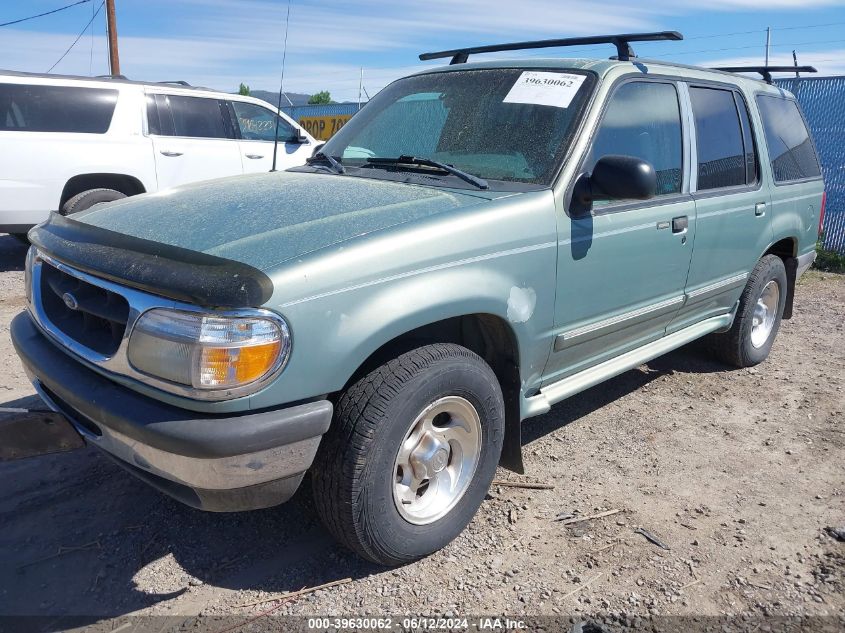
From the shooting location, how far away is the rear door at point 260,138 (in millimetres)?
8977

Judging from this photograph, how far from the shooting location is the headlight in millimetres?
2080

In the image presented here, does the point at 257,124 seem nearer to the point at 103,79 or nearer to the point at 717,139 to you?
the point at 103,79

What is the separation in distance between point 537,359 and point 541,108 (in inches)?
45.6

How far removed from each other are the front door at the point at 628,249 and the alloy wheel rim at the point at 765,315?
64.3 inches

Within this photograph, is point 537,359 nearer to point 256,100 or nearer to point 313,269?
point 313,269

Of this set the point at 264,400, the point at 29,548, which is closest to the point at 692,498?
the point at 264,400

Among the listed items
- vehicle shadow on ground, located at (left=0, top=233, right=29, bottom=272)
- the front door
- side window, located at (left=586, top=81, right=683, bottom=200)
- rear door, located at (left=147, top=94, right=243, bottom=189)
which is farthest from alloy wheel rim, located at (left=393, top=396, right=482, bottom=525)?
vehicle shadow on ground, located at (left=0, top=233, right=29, bottom=272)

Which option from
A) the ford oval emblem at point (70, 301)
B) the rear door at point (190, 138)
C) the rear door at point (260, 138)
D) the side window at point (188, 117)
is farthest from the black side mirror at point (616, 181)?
the side window at point (188, 117)

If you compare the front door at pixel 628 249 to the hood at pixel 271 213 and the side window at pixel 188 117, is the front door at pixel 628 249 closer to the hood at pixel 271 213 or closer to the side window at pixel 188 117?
the hood at pixel 271 213

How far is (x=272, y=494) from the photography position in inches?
90.1

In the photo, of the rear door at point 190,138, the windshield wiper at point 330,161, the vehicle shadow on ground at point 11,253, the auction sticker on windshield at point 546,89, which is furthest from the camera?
the rear door at point 190,138

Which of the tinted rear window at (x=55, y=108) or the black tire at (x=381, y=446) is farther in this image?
the tinted rear window at (x=55, y=108)

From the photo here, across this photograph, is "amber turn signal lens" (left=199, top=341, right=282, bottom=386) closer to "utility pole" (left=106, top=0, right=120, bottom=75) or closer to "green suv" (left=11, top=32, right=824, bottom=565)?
"green suv" (left=11, top=32, right=824, bottom=565)

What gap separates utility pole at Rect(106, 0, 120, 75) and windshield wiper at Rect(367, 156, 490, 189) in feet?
65.9
